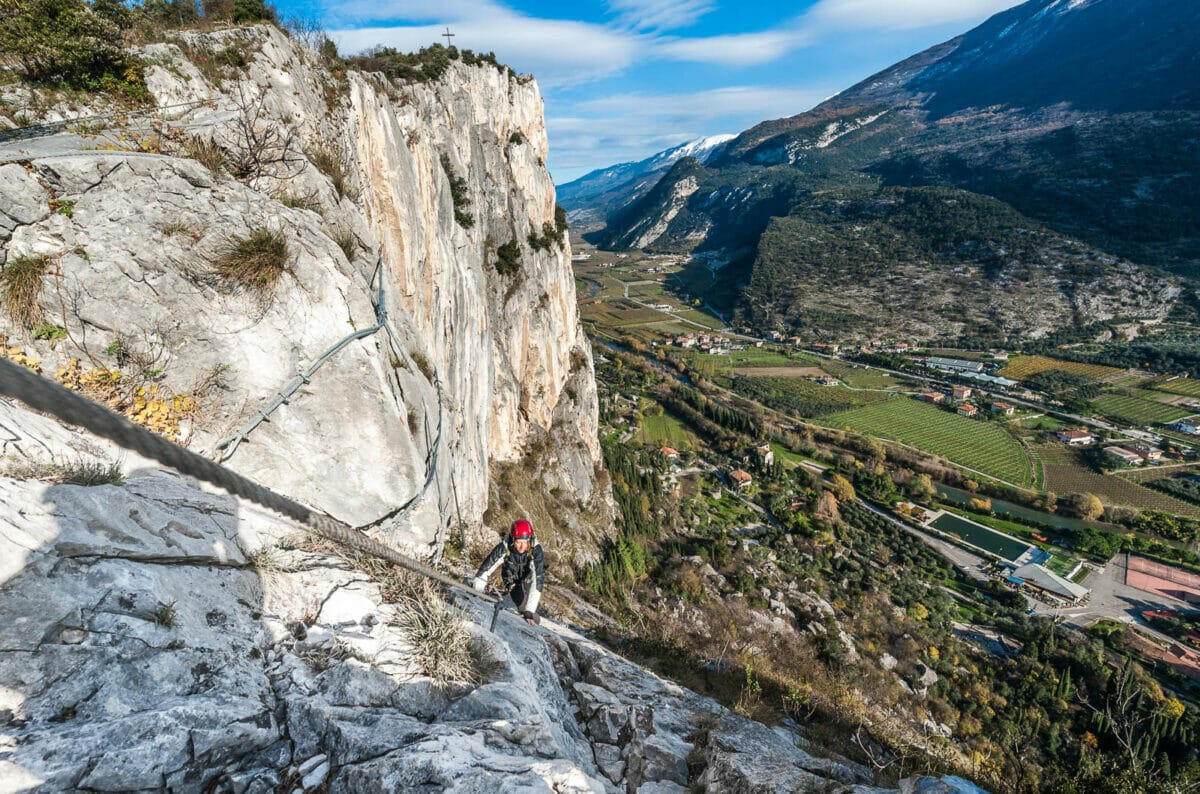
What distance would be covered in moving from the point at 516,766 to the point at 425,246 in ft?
53.3

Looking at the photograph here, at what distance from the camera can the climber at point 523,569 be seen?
274 inches

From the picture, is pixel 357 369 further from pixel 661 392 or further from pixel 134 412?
pixel 661 392

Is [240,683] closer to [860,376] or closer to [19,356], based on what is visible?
[19,356]

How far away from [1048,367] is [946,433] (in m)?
48.3

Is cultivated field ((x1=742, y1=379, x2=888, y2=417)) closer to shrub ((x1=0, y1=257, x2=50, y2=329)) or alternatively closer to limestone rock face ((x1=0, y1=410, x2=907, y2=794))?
limestone rock face ((x1=0, y1=410, x2=907, y2=794))

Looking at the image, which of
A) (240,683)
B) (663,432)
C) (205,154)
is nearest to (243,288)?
(205,154)

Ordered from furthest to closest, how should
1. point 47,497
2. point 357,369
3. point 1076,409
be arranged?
point 1076,409 < point 357,369 < point 47,497

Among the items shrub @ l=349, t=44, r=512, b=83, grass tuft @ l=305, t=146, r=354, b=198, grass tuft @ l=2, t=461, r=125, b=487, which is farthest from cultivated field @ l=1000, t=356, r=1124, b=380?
grass tuft @ l=2, t=461, r=125, b=487

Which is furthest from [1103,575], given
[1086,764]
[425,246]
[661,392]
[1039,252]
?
[1039,252]

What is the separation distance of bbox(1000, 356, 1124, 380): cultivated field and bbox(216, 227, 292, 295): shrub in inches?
5441

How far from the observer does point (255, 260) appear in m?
5.99

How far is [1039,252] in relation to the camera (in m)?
138

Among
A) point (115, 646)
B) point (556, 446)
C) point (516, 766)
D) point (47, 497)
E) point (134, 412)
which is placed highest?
point (134, 412)

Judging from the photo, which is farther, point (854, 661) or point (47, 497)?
point (854, 661)
